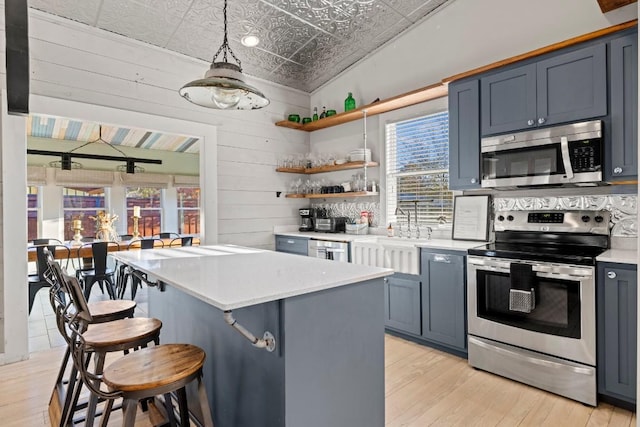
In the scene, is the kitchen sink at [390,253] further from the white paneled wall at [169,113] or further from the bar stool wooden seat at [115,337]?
the bar stool wooden seat at [115,337]

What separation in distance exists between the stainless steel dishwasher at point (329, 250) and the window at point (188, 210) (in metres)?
5.17

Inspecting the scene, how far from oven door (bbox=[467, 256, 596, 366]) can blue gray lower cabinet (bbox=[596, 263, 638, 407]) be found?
2.2 inches

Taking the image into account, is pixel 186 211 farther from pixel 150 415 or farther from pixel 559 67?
pixel 559 67

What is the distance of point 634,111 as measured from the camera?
2223mm

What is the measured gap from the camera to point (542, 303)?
7.81 feet

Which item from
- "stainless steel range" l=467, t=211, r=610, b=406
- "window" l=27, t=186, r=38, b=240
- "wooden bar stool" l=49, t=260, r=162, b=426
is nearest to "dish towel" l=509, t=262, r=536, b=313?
"stainless steel range" l=467, t=211, r=610, b=406

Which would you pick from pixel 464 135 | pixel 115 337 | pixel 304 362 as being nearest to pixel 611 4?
pixel 464 135

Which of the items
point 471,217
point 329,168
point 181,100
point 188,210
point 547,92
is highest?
point 181,100

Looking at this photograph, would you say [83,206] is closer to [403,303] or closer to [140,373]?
[403,303]

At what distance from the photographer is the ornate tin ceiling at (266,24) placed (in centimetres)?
310

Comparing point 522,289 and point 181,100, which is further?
point 181,100

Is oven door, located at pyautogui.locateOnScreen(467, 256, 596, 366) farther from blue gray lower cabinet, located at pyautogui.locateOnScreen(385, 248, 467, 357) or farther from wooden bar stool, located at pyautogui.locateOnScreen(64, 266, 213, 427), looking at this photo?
wooden bar stool, located at pyautogui.locateOnScreen(64, 266, 213, 427)

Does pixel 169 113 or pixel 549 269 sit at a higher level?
pixel 169 113

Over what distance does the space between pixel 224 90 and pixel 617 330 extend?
276 centimetres
